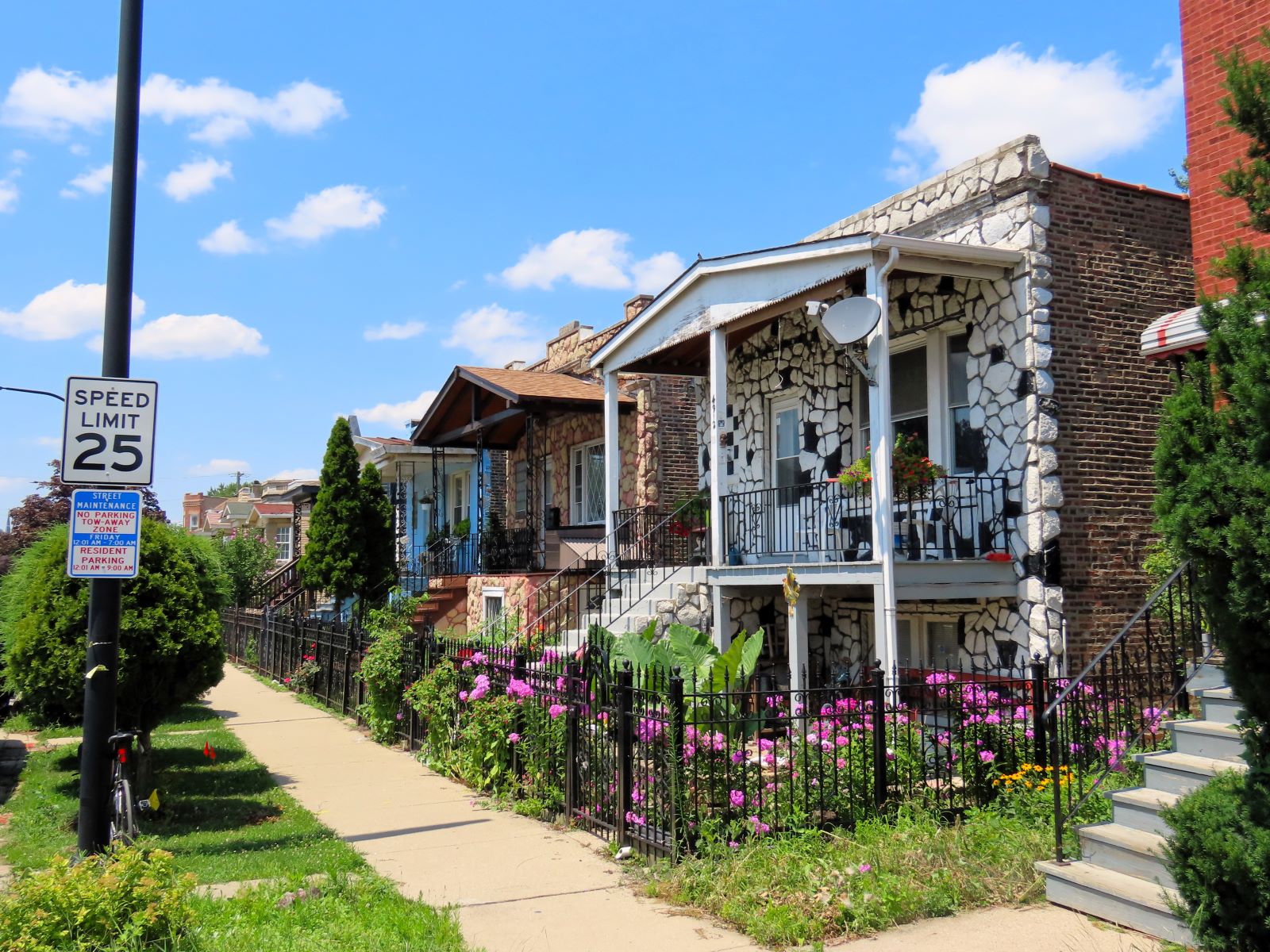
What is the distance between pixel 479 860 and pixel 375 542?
13330 millimetres

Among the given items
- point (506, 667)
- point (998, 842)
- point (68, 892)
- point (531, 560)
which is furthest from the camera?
point (531, 560)

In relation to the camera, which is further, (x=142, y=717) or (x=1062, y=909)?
(x=142, y=717)

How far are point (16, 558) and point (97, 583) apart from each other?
3.68m

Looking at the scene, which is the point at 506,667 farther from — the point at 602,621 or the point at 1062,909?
the point at 1062,909

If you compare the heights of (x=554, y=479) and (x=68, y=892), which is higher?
(x=554, y=479)

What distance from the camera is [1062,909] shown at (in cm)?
575

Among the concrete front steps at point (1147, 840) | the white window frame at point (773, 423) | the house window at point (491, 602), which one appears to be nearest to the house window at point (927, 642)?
the white window frame at point (773, 423)

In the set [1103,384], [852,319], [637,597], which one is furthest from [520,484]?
[1103,384]

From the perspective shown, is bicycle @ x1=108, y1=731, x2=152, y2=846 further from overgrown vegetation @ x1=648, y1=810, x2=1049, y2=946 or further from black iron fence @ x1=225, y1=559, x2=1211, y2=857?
overgrown vegetation @ x1=648, y1=810, x2=1049, y2=946

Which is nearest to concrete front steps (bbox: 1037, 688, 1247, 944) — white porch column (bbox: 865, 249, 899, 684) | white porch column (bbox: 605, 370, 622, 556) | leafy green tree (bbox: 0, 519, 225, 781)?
white porch column (bbox: 865, 249, 899, 684)

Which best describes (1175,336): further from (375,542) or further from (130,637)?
(375,542)

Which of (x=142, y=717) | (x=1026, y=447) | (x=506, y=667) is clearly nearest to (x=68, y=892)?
(x=142, y=717)

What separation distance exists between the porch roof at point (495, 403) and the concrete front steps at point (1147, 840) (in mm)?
12516

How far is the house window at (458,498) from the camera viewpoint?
2547 centimetres
